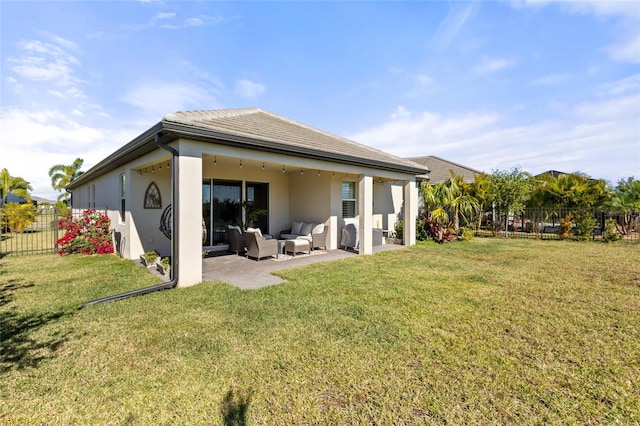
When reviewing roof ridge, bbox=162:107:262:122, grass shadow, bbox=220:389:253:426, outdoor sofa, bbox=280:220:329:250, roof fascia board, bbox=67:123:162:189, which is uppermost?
roof ridge, bbox=162:107:262:122

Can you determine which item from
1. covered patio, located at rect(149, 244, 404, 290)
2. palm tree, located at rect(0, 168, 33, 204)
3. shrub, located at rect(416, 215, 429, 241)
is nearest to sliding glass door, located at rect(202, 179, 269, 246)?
covered patio, located at rect(149, 244, 404, 290)

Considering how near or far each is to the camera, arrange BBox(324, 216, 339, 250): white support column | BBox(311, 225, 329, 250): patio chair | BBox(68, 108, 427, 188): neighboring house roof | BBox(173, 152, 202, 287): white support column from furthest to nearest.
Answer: BBox(324, 216, 339, 250): white support column → BBox(311, 225, 329, 250): patio chair → BBox(173, 152, 202, 287): white support column → BBox(68, 108, 427, 188): neighboring house roof

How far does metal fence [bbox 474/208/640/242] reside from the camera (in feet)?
48.6

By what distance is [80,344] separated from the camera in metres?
3.81

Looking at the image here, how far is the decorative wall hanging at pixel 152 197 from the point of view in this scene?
10038 mm

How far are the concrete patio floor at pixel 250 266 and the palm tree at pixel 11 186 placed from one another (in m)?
26.0

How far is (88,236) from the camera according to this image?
36.4 feet

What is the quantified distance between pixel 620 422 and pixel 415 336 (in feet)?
6.50

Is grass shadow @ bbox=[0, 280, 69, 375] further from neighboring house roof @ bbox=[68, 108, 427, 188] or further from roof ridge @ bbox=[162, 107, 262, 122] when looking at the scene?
roof ridge @ bbox=[162, 107, 262, 122]

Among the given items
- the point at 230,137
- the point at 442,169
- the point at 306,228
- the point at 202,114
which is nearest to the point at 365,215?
the point at 306,228

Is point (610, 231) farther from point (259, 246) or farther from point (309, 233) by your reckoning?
point (259, 246)

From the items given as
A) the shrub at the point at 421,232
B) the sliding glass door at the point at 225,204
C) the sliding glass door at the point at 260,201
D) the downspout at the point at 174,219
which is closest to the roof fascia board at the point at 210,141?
the downspout at the point at 174,219

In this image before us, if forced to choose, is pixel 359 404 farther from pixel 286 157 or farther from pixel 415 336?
pixel 286 157

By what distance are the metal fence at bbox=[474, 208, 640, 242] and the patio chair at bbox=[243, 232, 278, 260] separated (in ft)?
45.1
